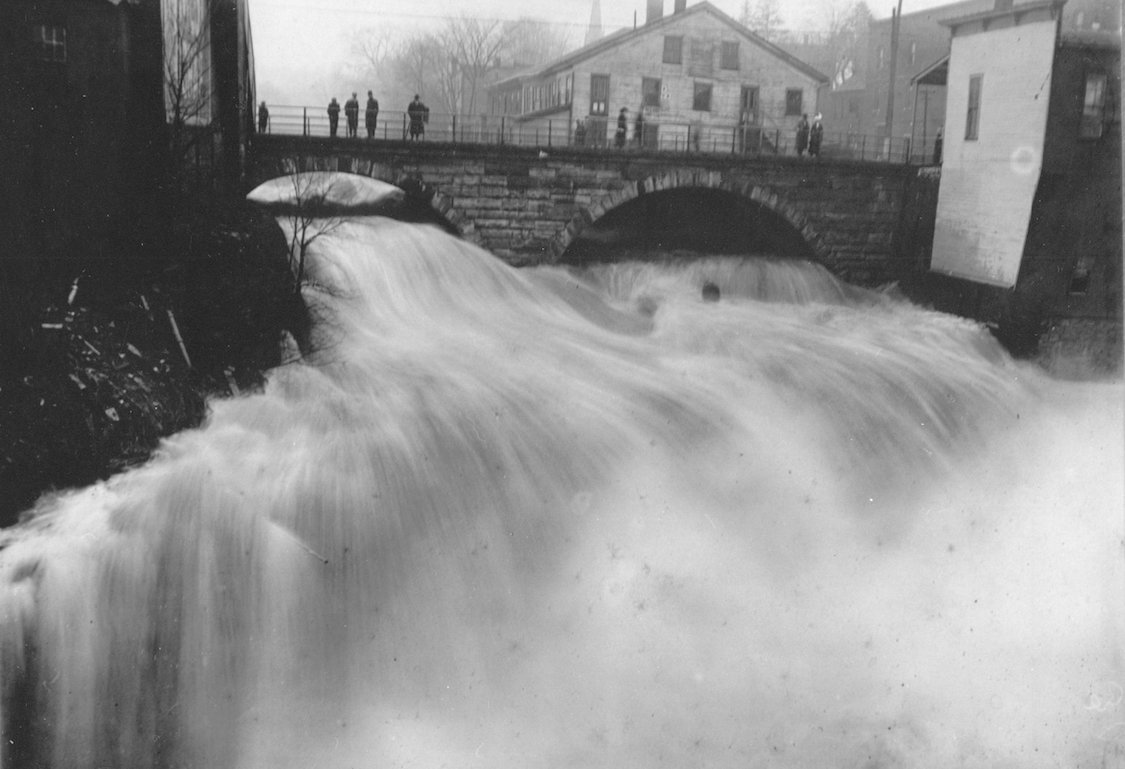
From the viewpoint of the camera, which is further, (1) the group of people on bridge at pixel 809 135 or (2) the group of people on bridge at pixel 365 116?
(1) the group of people on bridge at pixel 809 135

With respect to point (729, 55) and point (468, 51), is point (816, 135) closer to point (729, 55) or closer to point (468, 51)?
point (729, 55)

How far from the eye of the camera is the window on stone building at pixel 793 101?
10795 millimetres

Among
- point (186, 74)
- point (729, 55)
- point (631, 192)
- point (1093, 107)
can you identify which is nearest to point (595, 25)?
point (729, 55)

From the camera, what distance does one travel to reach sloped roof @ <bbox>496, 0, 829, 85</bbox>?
355 inches

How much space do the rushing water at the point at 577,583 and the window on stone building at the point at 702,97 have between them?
456 centimetres

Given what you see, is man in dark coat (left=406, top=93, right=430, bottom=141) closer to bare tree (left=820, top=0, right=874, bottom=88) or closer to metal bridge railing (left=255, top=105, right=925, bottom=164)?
metal bridge railing (left=255, top=105, right=925, bottom=164)

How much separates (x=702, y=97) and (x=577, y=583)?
27.0 ft

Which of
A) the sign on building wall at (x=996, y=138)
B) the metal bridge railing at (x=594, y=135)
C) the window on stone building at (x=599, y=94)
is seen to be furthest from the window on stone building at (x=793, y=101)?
the window on stone building at (x=599, y=94)

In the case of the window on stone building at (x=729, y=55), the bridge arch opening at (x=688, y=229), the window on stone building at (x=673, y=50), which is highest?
the window on stone building at (x=673, y=50)

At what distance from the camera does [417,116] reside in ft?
37.5

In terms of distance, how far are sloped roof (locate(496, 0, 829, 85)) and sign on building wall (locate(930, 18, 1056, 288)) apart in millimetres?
2249

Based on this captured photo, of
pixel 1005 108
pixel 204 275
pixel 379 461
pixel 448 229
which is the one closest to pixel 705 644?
pixel 379 461

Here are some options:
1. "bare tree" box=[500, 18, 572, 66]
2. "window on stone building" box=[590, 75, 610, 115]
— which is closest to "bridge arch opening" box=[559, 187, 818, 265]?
"window on stone building" box=[590, 75, 610, 115]

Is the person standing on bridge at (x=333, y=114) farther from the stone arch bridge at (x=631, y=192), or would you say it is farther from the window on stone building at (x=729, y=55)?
the window on stone building at (x=729, y=55)
